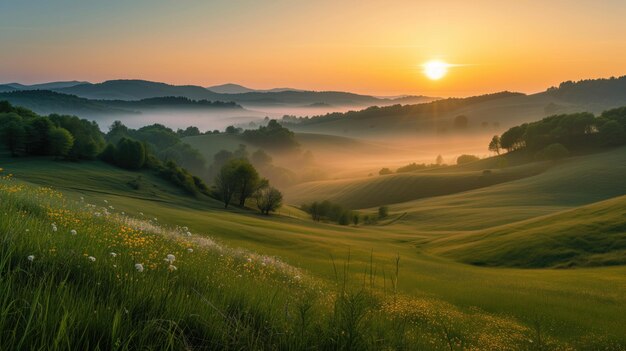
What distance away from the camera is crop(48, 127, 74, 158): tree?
3744 inches

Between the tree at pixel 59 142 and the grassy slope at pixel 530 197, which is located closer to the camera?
the grassy slope at pixel 530 197

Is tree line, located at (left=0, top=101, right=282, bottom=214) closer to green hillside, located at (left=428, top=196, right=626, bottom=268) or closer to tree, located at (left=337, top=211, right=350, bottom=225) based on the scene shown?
tree, located at (left=337, top=211, right=350, bottom=225)

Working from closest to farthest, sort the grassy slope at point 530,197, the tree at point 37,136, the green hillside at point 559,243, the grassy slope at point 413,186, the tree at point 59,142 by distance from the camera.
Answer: the green hillside at point 559,243
the grassy slope at point 530,197
the tree at point 37,136
the tree at point 59,142
the grassy slope at point 413,186

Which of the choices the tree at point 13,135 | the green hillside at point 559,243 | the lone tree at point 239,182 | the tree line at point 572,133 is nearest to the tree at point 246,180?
the lone tree at point 239,182

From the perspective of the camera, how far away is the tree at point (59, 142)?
9510 cm

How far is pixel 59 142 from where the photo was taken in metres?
95.4

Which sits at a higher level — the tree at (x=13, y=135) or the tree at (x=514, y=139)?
the tree at (x=514, y=139)

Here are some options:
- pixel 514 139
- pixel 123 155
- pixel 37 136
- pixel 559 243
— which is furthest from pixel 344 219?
pixel 514 139

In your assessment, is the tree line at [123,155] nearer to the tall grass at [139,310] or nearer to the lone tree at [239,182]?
the lone tree at [239,182]

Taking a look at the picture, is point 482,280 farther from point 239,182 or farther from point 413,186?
point 413,186

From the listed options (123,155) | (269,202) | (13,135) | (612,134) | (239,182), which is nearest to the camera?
(269,202)

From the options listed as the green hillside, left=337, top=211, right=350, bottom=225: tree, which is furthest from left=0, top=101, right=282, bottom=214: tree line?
the green hillside

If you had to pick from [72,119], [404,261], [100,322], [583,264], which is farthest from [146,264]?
[72,119]

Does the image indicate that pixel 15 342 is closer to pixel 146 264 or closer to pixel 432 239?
pixel 146 264
